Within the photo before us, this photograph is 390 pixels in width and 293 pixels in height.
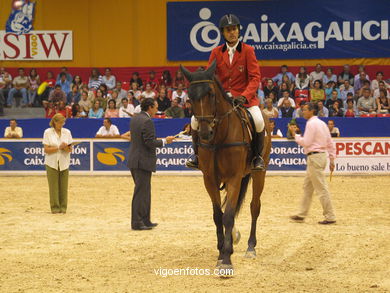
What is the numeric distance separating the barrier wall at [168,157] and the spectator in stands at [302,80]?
5.97m

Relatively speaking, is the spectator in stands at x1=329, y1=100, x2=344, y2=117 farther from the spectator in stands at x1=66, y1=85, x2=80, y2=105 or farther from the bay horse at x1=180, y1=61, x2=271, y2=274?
the bay horse at x1=180, y1=61, x2=271, y2=274

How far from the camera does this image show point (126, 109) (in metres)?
23.9

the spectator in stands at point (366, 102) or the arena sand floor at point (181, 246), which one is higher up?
the spectator in stands at point (366, 102)

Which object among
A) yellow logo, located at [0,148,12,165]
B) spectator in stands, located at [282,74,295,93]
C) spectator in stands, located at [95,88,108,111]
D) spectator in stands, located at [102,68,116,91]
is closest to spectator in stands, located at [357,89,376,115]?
spectator in stands, located at [282,74,295,93]

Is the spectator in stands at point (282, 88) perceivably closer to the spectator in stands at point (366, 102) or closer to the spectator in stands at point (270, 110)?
the spectator in stands at point (270, 110)

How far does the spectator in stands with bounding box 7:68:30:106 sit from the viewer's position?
90.1ft

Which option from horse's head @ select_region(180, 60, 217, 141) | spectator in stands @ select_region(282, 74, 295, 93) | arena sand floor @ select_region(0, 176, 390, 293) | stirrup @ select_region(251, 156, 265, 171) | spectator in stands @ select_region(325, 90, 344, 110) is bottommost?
arena sand floor @ select_region(0, 176, 390, 293)

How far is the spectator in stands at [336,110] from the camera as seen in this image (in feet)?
75.8

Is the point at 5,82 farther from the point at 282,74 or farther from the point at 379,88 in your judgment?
the point at 379,88

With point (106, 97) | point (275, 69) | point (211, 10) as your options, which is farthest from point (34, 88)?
point (275, 69)

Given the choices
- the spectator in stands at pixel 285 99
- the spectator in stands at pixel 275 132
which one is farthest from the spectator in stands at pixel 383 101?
the spectator in stands at pixel 275 132

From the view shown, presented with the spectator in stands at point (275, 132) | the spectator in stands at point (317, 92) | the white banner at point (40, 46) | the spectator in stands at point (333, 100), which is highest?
the white banner at point (40, 46)

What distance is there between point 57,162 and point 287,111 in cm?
1123

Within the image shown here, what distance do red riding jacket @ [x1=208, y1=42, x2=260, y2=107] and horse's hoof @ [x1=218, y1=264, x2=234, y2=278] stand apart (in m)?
2.32
